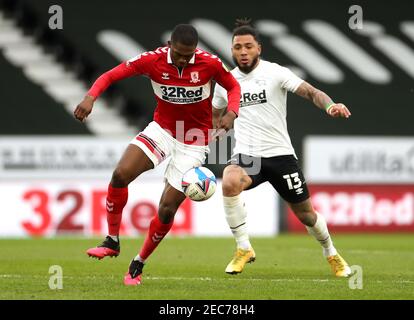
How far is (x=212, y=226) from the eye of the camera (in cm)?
1903

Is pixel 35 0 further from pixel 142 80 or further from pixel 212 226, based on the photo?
pixel 212 226

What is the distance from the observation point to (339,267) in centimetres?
1057

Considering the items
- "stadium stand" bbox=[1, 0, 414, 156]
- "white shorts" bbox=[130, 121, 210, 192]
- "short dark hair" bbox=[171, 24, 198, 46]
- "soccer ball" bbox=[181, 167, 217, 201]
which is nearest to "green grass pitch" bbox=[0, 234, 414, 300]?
"soccer ball" bbox=[181, 167, 217, 201]

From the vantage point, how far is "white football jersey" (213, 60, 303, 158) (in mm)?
10570

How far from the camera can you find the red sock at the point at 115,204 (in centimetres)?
930

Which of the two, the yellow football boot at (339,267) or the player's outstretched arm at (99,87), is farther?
the yellow football boot at (339,267)

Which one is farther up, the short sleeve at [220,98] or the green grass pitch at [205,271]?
the short sleeve at [220,98]

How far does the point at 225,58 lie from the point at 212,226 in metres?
3.80

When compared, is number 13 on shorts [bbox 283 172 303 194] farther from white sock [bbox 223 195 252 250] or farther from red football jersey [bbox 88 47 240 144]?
red football jersey [bbox 88 47 240 144]

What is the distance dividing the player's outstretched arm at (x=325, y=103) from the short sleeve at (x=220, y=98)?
0.79 meters

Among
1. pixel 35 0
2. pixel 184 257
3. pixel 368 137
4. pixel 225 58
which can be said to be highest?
pixel 35 0
